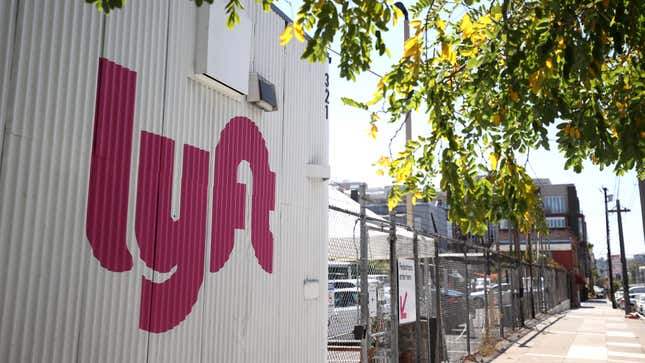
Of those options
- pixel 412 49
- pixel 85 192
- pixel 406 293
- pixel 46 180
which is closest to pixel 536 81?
pixel 412 49

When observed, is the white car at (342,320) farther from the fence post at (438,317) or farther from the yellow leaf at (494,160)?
the yellow leaf at (494,160)

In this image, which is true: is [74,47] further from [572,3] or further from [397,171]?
[572,3]

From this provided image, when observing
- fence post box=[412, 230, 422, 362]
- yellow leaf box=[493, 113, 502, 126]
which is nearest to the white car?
fence post box=[412, 230, 422, 362]

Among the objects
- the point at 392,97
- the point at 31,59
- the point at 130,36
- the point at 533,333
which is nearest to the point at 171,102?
the point at 130,36

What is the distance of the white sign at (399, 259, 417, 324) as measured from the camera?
773cm

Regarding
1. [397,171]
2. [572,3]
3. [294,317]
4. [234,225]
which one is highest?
[572,3]

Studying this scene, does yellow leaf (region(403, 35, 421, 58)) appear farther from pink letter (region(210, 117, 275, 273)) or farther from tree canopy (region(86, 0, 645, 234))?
pink letter (region(210, 117, 275, 273))

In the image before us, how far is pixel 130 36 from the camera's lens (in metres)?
4.42

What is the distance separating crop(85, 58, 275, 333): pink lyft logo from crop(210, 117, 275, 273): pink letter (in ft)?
Answer: 0.03

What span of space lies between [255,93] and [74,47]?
7.47ft

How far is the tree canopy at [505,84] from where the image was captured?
3787 millimetres

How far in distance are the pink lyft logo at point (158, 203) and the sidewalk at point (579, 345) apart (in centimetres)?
816

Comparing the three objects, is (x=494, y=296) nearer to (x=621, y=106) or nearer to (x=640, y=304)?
(x=640, y=304)

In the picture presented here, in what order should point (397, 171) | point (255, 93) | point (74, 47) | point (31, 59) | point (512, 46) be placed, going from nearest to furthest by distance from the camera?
point (31, 59), point (74, 47), point (512, 46), point (397, 171), point (255, 93)
